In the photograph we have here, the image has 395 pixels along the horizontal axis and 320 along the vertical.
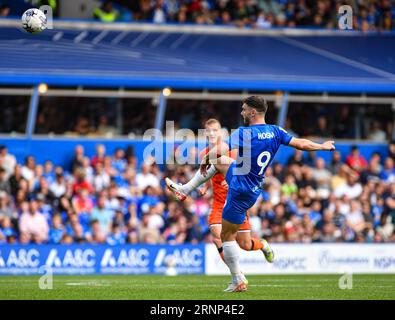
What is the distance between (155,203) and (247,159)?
11086 mm

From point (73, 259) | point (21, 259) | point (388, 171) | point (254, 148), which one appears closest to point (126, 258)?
point (73, 259)

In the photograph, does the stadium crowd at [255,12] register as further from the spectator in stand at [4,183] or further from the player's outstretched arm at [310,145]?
the player's outstretched arm at [310,145]

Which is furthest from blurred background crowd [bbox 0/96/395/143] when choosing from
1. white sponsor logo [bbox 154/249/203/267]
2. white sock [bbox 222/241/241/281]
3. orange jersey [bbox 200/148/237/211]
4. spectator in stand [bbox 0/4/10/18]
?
white sock [bbox 222/241/241/281]

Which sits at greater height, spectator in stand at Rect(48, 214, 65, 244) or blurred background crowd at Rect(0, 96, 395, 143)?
blurred background crowd at Rect(0, 96, 395, 143)

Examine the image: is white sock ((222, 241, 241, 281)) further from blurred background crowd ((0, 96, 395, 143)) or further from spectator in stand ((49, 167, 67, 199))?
blurred background crowd ((0, 96, 395, 143))

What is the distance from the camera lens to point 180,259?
22922 millimetres

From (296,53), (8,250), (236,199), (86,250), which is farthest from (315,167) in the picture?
(236,199)

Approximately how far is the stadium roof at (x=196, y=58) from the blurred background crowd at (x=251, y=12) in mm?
342

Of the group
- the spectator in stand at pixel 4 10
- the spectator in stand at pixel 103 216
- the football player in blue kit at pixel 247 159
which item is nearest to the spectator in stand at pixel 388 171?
the spectator in stand at pixel 103 216

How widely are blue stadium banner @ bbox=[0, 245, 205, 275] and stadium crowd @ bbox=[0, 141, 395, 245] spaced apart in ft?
2.14

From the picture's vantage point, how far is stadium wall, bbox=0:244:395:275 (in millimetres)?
21938

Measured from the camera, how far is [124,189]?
80.2ft

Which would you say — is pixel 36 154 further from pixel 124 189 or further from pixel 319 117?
pixel 319 117

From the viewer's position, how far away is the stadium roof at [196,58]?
2669 centimetres
